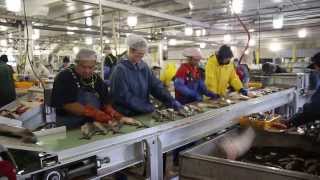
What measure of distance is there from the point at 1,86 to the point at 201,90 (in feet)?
8.17

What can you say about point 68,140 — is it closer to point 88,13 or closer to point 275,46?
point 88,13

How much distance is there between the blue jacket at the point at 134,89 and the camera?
199cm

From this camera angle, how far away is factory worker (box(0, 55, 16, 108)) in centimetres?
361

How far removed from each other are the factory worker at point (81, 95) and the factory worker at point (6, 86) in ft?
7.03

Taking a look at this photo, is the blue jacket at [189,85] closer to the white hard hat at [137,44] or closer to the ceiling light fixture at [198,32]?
the white hard hat at [137,44]

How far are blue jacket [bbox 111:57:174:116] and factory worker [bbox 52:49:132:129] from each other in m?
0.10

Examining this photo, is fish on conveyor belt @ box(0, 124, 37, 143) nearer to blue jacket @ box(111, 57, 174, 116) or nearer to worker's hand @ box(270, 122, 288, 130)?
blue jacket @ box(111, 57, 174, 116)

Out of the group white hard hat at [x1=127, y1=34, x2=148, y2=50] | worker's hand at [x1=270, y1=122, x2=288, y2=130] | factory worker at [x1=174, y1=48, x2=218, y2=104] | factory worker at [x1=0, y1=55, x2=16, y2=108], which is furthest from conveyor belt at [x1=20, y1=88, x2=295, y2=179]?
factory worker at [x1=0, y1=55, x2=16, y2=108]

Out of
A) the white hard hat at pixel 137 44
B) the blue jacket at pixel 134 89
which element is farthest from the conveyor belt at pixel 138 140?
the white hard hat at pixel 137 44

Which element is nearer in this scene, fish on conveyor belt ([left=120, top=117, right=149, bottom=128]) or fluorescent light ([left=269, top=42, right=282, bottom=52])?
fish on conveyor belt ([left=120, top=117, right=149, bottom=128])

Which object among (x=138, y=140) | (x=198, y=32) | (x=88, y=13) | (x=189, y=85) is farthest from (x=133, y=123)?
(x=198, y=32)

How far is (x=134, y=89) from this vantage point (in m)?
2.09

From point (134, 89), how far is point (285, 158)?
3.51 ft

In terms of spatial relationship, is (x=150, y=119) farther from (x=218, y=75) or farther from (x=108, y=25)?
(x=108, y=25)
